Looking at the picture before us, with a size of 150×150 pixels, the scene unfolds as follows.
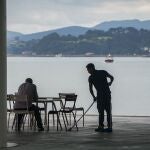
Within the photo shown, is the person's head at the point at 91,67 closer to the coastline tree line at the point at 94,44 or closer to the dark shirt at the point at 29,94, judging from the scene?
the dark shirt at the point at 29,94

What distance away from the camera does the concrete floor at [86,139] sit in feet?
34.6

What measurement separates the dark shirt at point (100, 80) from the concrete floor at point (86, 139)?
31.4 inches

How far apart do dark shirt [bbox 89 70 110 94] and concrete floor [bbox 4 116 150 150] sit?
799 millimetres

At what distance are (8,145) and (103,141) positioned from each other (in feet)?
5.25

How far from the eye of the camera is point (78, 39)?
201 ft

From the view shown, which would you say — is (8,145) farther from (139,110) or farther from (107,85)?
(139,110)

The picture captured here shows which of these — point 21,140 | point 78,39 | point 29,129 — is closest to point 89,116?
point 29,129

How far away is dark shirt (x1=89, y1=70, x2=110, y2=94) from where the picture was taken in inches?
530

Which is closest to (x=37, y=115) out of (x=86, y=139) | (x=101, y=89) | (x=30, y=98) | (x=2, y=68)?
(x=30, y=98)

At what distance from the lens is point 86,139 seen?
11789 millimetres

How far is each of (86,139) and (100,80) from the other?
6.47ft

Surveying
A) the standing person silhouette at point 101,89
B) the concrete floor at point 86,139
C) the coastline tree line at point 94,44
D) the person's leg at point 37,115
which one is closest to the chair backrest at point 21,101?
the person's leg at point 37,115

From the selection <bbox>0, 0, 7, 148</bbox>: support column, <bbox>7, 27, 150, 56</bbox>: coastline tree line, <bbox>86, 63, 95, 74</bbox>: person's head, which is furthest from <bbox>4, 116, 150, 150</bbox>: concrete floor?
<bbox>7, 27, 150, 56</bbox>: coastline tree line

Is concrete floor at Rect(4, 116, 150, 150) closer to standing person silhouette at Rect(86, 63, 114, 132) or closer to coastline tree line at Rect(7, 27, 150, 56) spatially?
standing person silhouette at Rect(86, 63, 114, 132)
